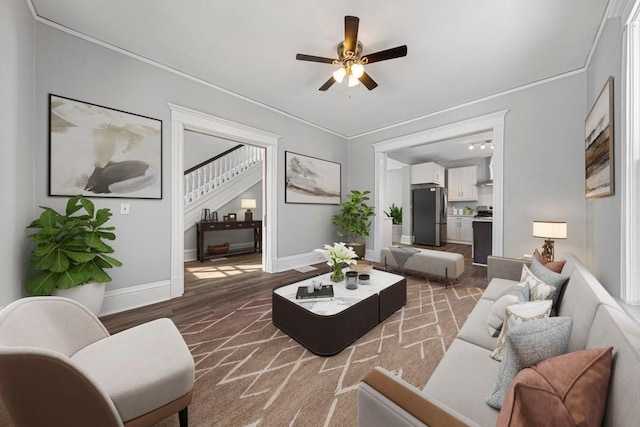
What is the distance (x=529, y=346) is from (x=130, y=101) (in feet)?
12.7

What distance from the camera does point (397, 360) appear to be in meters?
1.76

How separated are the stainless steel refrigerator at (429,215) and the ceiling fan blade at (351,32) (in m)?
5.61

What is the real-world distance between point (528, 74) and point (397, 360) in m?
3.78

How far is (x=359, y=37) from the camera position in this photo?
2.37 metres

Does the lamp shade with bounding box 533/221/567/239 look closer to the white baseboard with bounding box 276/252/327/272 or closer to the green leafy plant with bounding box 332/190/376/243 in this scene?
the green leafy plant with bounding box 332/190/376/243

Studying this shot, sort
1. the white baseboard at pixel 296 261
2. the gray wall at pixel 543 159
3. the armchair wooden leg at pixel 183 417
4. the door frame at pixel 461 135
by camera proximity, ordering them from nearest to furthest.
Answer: the armchair wooden leg at pixel 183 417, the gray wall at pixel 543 159, the door frame at pixel 461 135, the white baseboard at pixel 296 261

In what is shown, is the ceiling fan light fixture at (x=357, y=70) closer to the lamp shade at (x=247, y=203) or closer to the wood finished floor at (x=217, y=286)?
the wood finished floor at (x=217, y=286)

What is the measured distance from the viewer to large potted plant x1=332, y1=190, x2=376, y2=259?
4.89m

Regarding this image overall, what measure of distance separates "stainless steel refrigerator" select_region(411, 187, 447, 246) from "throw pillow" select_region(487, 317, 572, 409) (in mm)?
6382

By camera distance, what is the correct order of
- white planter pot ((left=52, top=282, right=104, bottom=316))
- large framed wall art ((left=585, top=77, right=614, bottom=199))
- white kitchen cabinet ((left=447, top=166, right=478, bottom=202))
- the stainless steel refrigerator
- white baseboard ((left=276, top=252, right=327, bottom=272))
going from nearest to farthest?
large framed wall art ((left=585, top=77, right=614, bottom=199)) → white planter pot ((left=52, top=282, right=104, bottom=316)) → white baseboard ((left=276, top=252, right=327, bottom=272)) → the stainless steel refrigerator → white kitchen cabinet ((left=447, top=166, right=478, bottom=202))

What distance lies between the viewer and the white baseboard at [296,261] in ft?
13.8

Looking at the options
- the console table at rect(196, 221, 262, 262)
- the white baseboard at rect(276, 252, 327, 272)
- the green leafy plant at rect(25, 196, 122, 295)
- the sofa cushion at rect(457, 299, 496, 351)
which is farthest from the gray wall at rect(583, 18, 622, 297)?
the console table at rect(196, 221, 262, 262)

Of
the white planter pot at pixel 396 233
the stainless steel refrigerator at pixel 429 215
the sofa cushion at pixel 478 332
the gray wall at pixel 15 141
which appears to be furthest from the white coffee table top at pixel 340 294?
the white planter pot at pixel 396 233

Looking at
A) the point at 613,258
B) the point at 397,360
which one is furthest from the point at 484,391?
the point at 613,258
